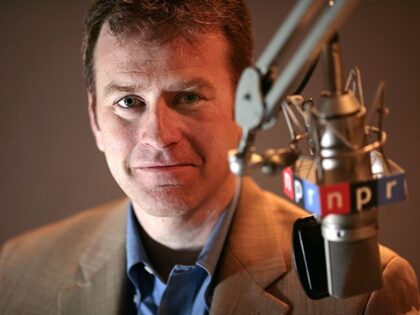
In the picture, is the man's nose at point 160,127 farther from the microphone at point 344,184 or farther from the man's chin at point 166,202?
the microphone at point 344,184

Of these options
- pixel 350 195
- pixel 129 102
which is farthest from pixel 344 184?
pixel 129 102

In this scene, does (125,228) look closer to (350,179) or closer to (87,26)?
(87,26)

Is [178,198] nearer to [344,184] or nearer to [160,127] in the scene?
[160,127]

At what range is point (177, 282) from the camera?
1.34 metres

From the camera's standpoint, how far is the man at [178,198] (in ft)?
3.95

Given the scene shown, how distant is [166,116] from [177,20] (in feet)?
0.66

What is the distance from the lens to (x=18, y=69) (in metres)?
1.85

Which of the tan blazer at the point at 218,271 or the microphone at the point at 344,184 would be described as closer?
the microphone at the point at 344,184

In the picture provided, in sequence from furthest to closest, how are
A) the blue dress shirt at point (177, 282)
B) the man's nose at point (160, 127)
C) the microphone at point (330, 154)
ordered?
the blue dress shirt at point (177, 282) → the man's nose at point (160, 127) → the microphone at point (330, 154)

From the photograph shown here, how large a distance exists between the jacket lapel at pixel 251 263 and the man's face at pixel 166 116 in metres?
0.12

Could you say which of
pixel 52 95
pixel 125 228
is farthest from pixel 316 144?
pixel 52 95

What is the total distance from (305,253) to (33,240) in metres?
1.07

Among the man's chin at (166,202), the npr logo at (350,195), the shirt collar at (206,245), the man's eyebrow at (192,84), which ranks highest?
the man's eyebrow at (192,84)

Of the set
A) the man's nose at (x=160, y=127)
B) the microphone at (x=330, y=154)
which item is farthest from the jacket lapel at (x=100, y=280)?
the microphone at (x=330, y=154)
